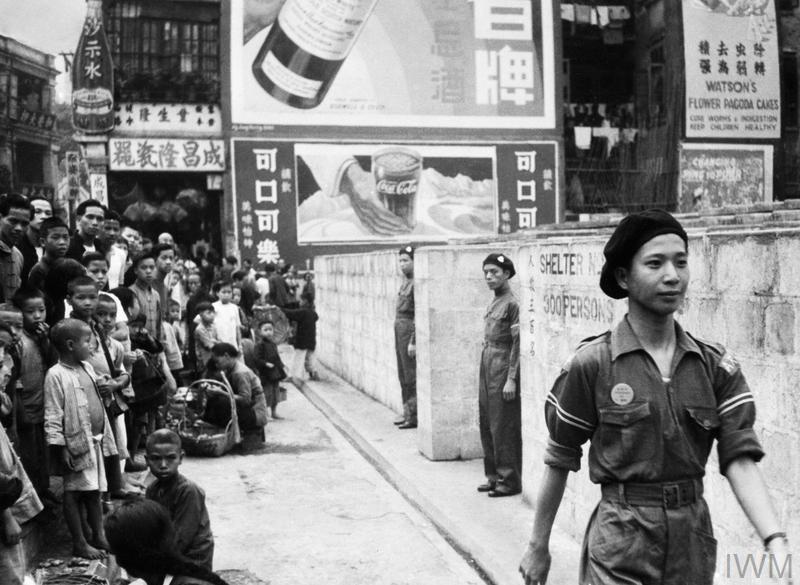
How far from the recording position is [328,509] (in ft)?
23.0

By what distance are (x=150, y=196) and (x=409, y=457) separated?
55.3ft

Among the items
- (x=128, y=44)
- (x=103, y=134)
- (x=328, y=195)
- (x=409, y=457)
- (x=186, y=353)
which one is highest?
(x=128, y=44)

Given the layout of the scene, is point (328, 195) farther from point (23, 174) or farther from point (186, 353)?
point (186, 353)

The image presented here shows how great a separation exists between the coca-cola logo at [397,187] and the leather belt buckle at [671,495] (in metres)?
22.4

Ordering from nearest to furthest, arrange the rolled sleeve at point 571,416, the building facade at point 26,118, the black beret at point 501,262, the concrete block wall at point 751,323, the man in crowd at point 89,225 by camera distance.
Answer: the rolled sleeve at point 571,416
the concrete block wall at point 751,323
the black beret at point 501,262
the man in crowd at point 89,225
the building facade at point 26,118

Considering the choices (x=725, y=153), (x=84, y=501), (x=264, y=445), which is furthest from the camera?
(x=725, y=153)

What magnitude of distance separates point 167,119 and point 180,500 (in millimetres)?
20510

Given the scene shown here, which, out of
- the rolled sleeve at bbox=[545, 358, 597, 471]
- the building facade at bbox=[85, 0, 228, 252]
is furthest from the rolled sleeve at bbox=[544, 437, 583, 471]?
the building facade at bbox=[85, 0, 228, 252]

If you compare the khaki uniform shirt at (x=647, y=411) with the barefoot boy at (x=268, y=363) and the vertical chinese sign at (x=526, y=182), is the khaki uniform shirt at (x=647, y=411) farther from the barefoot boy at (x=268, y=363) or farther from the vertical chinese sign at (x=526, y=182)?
the vertical chinese sign at (x=526, y=182)

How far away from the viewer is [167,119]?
2325 centimetres

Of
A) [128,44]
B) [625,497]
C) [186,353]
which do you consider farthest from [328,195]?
[625,497]

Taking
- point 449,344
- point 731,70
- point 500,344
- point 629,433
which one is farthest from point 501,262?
point 731,70

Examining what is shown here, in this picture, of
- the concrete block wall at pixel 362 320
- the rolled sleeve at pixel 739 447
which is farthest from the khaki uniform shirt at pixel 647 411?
the concrete block wall at pixel 362 320

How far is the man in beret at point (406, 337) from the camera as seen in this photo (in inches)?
400
